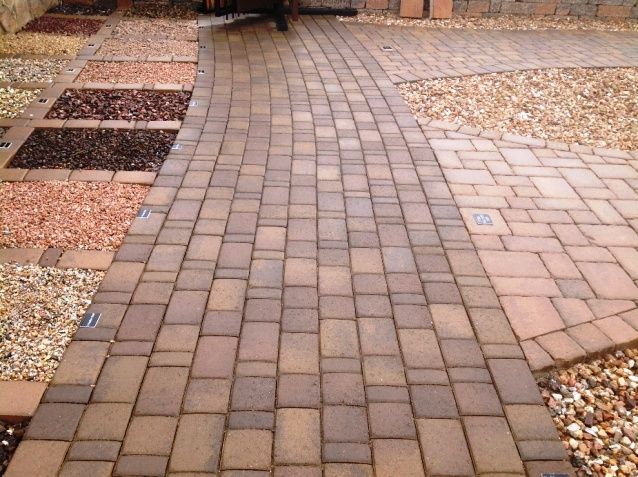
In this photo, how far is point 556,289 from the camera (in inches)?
122

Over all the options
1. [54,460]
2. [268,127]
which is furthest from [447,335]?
[268,127]

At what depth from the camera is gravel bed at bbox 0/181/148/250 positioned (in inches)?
129

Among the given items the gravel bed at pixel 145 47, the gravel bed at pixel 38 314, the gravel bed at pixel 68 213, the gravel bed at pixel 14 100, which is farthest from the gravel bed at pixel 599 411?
the gravel bed at pixel 145 47

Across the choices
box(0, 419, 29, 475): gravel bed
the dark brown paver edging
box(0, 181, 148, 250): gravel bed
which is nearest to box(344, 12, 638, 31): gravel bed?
box(0, 181, 148, 250): gravel bed

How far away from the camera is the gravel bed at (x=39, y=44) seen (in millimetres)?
6367

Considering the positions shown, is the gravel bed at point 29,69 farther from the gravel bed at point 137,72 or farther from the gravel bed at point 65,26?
the gravel bed at point 65,26

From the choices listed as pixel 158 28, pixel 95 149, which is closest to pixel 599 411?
pixel 95 149

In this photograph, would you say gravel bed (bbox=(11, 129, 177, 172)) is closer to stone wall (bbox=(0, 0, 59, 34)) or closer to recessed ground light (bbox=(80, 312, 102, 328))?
recessed ground light (bbox=(80, 312, 102, 328))

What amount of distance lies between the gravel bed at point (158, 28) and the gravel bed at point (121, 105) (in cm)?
208

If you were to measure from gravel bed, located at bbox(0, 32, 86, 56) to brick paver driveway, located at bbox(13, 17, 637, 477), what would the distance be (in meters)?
2.72

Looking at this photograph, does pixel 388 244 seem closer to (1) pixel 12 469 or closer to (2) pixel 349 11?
(1) pixel 12 469

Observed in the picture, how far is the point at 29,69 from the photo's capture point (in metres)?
5.88

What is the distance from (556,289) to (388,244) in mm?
1035

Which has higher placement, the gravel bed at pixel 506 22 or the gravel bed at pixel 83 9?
the gravel bed at pixel 83 9
